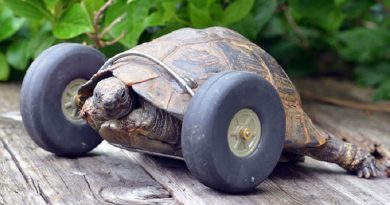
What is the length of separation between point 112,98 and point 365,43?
1861 millimetres

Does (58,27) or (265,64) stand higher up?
(265,64)

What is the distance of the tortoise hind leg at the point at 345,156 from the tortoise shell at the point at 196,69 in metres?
0.05

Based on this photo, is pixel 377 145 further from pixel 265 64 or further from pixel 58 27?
pixel 58 27

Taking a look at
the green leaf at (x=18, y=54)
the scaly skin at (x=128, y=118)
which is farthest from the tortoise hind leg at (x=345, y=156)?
the green leaf at (x=18, y=54)

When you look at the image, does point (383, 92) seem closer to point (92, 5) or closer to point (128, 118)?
point (92, 5)

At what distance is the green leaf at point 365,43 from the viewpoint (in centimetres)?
348

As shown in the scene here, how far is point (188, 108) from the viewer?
1.86 meters

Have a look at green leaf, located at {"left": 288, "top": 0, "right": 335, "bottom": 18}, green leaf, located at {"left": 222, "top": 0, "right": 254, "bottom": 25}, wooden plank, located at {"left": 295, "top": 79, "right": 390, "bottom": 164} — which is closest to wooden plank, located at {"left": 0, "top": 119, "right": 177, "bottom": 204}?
green leaf, located at {"left": 222, "top": 0, "right": 254, "bottom": 25}

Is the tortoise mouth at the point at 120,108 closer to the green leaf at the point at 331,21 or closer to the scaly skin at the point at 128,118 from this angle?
the scaly skin at the point at 128,118

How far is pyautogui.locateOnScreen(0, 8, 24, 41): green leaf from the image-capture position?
10.7 feet

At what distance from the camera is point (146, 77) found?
200 cm

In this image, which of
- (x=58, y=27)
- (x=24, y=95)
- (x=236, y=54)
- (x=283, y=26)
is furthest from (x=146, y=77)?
(x=283, y=26)

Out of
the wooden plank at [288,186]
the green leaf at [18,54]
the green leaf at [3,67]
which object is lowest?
the green leaf at [3,67]

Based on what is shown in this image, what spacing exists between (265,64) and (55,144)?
2.16 feet
